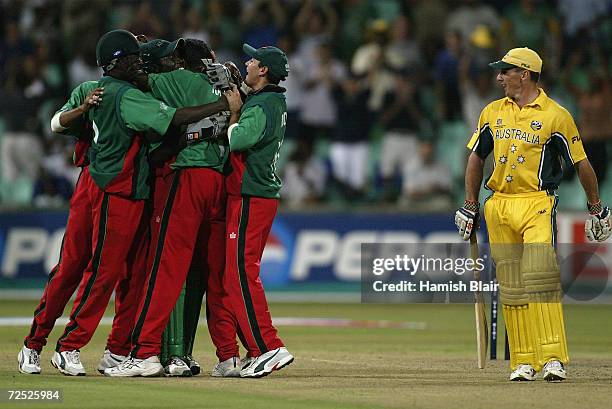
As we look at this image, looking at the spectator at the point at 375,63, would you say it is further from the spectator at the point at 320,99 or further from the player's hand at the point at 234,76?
the player's hand at the point at 234,76

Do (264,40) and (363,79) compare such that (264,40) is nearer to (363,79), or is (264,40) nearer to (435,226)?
(363,79)

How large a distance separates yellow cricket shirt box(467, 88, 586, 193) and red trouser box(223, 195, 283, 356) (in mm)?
1934

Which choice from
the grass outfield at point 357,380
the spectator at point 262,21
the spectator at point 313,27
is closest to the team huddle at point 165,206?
the grass outfield at point 357,380

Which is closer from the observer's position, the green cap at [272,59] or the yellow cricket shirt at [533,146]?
the yellow cricket shirt at [533,146]

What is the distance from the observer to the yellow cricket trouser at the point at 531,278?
382 inches

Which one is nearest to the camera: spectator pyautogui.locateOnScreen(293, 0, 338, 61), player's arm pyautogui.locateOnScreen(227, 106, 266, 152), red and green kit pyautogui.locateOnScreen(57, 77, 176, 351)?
player's arm pyautogui.locateOnScreen(227, 106, 266, 152)

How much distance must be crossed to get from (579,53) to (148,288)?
12742 mm

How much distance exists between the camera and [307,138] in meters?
20.3

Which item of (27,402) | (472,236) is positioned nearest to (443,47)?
(472,236)

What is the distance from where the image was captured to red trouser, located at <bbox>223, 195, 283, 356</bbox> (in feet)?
32.2

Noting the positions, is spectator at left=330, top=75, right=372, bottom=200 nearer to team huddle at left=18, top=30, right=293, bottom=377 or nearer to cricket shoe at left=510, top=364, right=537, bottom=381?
team huddle at left=18, top=30, right=293, bottom=377

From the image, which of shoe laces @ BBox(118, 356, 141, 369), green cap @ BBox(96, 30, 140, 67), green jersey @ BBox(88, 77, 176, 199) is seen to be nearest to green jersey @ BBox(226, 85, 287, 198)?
green jersey @ BBox(88, 77, 176, 199)

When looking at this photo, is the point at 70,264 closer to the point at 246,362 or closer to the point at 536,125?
the point at 246,362

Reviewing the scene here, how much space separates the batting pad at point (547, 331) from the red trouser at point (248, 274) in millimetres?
1992
